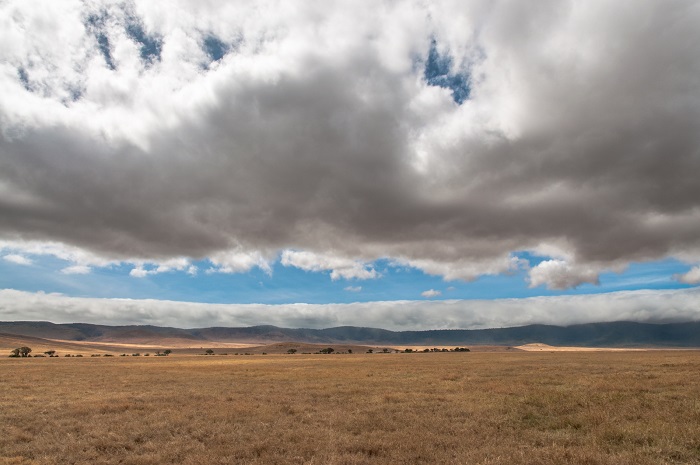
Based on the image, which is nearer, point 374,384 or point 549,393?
point 549,393

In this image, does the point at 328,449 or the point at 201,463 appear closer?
the point at 201,463

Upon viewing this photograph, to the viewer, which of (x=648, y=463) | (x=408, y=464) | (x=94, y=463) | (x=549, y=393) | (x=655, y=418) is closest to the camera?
(x=648, y=463)

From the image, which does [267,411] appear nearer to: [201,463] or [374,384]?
[201,463]

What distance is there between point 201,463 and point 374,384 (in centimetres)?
2207

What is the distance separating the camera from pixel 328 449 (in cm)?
1352

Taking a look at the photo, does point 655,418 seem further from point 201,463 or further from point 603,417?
point 201,463

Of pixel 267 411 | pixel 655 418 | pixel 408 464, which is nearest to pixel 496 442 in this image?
pixel 408 464

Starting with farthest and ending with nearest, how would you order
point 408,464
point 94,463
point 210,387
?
point 210,387 → point 94,463 → point 408,464

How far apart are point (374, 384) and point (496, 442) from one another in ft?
64.5

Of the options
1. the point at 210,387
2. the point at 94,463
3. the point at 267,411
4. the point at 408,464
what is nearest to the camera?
the point at 408,464

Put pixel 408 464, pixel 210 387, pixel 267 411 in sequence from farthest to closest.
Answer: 1. pixel 210 387
2. pixel 267 411
3. pixel 408 464

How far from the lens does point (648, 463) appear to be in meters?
11.1

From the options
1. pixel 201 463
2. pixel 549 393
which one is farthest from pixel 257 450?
pixel 549 393

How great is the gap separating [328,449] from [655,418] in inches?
503
